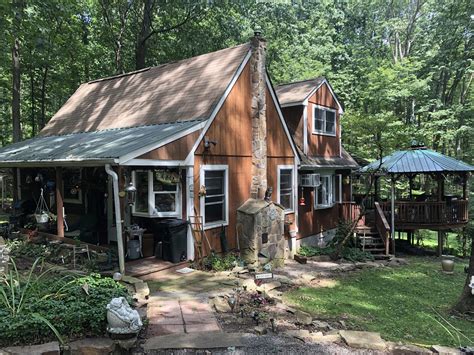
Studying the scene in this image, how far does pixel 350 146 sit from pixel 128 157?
21.2 m

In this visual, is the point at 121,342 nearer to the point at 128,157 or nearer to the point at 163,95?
the point at 128,157

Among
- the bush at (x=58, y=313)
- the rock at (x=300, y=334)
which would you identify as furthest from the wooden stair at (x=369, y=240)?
the bush at (x=58, y=313)

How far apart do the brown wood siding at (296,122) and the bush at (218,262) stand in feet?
23.2

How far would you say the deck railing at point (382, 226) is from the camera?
15.3 metres

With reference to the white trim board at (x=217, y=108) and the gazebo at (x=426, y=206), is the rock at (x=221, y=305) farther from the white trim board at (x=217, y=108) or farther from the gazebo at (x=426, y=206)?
the gazebo at (x=426, y=206)

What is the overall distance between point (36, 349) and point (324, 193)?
1411 centimetres

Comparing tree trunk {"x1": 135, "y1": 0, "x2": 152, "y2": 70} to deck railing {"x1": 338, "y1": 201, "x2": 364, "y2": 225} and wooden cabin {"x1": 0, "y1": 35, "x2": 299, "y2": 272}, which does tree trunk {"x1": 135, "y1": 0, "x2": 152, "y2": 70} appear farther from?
deck railing {"x1": 338, "y1": 201, "x2": 364, "y2": 225}

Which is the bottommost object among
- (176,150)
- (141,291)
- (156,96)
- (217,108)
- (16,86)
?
(141,291)

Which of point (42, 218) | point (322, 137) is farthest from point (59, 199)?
point (322, 137)

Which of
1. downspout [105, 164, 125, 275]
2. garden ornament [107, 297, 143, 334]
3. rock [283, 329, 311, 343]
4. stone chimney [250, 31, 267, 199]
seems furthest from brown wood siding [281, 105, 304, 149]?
garden ornament [107, 297, 143, 334]

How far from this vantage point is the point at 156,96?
1277cm

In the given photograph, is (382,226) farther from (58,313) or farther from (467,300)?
(58,313)

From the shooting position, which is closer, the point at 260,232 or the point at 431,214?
the point at 260,232

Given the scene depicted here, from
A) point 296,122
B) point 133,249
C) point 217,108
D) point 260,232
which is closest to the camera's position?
point 133,249
